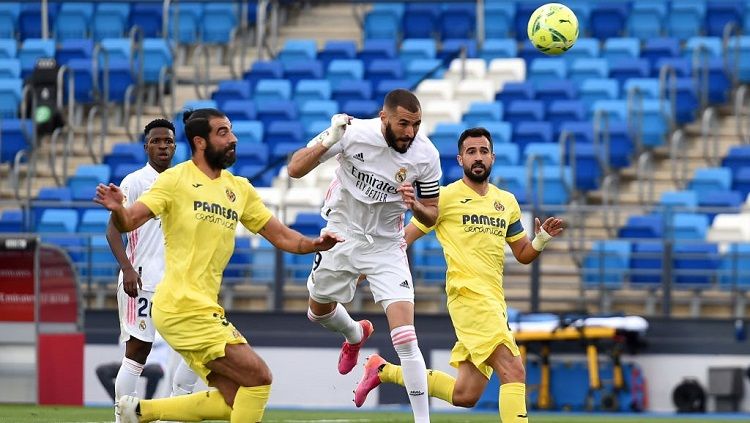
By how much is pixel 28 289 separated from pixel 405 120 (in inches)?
312

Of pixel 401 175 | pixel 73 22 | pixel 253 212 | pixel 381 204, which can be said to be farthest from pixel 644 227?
pixel 73 22

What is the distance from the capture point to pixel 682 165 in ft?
71.9

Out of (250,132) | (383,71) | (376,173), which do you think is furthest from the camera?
(383,71)

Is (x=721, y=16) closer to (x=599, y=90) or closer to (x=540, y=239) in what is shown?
(x=599, y=90)

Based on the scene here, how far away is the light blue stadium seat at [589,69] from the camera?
23.9 meters

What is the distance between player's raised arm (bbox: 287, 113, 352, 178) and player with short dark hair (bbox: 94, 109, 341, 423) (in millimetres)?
962

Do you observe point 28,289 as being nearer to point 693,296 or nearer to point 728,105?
point 693,296

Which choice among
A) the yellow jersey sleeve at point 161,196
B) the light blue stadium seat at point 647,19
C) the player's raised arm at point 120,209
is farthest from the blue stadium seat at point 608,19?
the player's raised arm at point 120,209

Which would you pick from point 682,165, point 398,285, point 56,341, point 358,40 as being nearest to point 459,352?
point 398,285

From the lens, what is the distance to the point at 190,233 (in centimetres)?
988

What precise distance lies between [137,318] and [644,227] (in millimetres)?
9392

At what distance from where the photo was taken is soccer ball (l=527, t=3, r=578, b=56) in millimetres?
13688

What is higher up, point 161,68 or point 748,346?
point 161,68

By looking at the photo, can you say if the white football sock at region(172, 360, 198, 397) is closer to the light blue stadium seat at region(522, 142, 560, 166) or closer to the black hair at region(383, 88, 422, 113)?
the black hair at region(383, 88, 422, 113)
